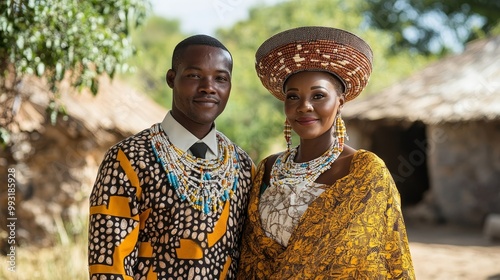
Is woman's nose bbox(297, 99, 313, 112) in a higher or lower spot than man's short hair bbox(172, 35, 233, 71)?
lower

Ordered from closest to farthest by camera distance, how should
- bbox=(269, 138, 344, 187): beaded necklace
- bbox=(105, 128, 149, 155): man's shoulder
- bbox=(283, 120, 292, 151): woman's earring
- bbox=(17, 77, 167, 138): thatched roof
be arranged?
bbox=(105, 128, 149, 155): man's shoulder → bbox=(269, 138, 344, 187): beaded necklace → bbox=(283, 120, 292, 151): woman's earring → bbox=(17, 77, 167, 138): thatched roof

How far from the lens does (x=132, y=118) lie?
707cm

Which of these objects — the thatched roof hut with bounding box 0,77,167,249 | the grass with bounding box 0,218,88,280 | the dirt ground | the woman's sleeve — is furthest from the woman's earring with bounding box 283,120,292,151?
the dirt ground

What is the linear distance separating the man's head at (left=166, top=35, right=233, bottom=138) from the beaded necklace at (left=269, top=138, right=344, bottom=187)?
0.34m

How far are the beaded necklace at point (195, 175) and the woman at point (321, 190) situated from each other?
0.49 feet

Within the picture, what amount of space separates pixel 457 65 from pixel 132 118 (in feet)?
20.9

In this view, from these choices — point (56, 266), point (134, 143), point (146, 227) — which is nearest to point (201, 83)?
point (134, 143)

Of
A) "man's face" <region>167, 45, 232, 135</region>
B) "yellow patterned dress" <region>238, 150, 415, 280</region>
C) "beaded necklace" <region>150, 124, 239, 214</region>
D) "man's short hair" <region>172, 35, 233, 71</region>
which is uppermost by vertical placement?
"man's short hair" <region>172, 35, 233, 71</region>

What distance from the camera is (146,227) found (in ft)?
7.71

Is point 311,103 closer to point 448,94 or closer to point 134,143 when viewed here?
point 134,143

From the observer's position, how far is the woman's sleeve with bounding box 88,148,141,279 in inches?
88.3

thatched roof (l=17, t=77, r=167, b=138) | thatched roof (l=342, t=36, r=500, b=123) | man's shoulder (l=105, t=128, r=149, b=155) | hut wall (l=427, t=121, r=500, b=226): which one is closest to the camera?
man's shoulder (l=105, t=128, r=149, b=155)

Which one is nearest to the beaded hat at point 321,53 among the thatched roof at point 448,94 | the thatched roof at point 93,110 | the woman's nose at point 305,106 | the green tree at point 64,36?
the woman's nose at point 305,106

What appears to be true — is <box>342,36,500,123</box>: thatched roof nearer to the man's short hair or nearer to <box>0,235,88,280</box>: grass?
<box>0,235,88,280</box>: grass
